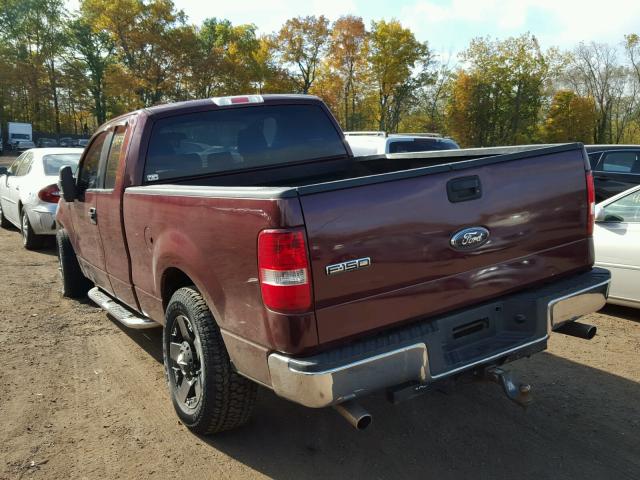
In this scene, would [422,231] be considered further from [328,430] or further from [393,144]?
[393,144]

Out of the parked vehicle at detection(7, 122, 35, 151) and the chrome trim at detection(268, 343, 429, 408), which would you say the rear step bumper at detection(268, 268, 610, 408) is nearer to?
the chrome trim at detection(268, 343, 429, 408)

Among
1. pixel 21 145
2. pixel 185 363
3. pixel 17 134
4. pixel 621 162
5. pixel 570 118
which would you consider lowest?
pixel 185 363

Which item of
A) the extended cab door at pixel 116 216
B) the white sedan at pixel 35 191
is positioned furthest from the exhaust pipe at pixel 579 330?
the white sedan at pixel 35 191

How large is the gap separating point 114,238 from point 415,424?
2.62m

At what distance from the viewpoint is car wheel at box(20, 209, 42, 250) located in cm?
906

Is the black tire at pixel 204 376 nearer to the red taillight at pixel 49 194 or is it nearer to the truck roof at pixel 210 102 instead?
the truck roof at pixel 210 102

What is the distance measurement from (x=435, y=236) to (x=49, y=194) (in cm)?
761

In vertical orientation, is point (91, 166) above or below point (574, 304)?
above

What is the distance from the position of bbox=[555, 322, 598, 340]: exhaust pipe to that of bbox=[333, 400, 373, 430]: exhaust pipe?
1475 mm

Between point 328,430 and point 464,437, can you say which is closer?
point 464,437

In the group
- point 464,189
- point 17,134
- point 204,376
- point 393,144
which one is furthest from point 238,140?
point 17,134

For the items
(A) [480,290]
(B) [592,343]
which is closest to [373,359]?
(A) [480,290]

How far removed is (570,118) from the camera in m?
46.4

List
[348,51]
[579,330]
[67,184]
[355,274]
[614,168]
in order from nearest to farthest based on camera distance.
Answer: [355,274], [579,330], [67,184], [614,168], [348,51]
